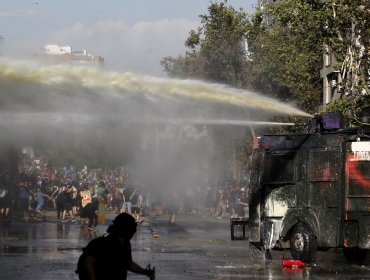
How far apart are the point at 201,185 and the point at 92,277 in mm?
37554

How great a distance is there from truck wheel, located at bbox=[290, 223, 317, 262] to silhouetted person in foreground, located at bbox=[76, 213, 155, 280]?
972 centimetres

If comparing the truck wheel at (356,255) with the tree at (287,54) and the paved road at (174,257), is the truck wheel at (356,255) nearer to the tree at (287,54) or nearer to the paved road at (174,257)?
the paved road at (174,257)

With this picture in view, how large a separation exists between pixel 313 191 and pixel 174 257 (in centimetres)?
340

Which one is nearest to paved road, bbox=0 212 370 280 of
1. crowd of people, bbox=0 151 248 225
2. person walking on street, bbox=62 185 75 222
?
crowd of people, bbox=0 151 248 225

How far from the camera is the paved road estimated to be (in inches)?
618

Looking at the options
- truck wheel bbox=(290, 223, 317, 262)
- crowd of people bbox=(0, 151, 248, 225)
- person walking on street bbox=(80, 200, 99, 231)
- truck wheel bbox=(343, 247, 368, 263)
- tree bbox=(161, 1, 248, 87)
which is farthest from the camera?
tree bbox=(161, 1, 248, 87)

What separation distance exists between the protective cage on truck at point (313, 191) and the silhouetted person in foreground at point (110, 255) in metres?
9.36

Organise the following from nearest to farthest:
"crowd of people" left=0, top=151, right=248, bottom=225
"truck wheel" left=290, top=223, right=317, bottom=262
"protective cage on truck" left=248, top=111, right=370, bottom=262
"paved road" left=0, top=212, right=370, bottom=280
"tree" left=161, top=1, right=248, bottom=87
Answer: "paved road" left=0, top=212, right=370, bottom=280 < "protective cage on truck" left=248, top=111, right=370, bottom=262 < "truck wheel" left=290, top=223, right=317, bottom=262 < "crowd of people" left=0, top=151, right=248, bottom=225 < "tree" left=161, top=1, right=248, bottom=87

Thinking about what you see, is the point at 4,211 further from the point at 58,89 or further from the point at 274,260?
the point at 274,260

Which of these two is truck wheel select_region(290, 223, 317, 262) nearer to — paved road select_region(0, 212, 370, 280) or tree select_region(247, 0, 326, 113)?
paved road select_region(0, 212, 370, 280)

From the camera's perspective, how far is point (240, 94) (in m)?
21.6

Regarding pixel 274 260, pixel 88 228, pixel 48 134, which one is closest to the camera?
pixel 274 260

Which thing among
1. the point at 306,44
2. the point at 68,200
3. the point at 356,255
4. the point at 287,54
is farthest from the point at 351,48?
the point at 68,200

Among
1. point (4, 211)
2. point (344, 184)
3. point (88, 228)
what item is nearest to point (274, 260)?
point (344, 184)
